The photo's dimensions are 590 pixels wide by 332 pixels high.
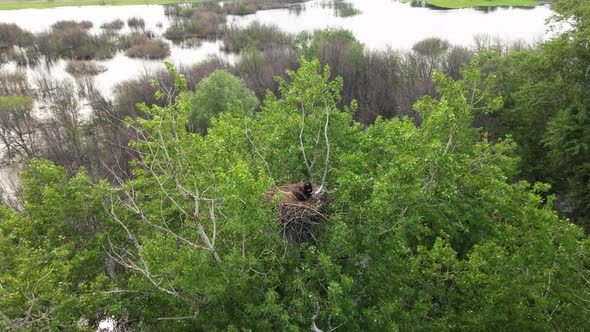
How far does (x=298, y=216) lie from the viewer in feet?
33.2

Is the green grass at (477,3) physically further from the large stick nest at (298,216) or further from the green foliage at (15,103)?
the large stick nest at (298,216)

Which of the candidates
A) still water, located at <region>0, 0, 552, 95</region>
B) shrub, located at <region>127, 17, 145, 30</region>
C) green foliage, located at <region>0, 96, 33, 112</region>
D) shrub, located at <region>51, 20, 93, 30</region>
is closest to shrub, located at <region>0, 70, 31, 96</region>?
green foliage, located at <region>0, 96, 33, 112</region>

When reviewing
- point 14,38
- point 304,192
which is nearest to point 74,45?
point 14,38

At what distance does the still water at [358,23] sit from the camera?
4603cm

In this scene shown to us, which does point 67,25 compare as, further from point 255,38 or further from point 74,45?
point 255,38

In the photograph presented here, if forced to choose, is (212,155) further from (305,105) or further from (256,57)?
(256,57)

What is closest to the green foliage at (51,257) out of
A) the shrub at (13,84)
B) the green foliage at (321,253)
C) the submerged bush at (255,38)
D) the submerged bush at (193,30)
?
the green foliage at (321,253)

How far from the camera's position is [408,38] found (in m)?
48.9

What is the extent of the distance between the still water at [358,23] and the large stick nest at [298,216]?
33.3m

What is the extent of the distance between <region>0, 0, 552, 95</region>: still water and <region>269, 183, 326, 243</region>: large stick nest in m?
33.3

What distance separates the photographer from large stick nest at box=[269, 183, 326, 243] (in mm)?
10109

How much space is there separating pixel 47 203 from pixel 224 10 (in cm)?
6939

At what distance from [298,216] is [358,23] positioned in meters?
55.7

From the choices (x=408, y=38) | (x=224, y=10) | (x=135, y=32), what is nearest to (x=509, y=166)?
(x=408, y=38)
